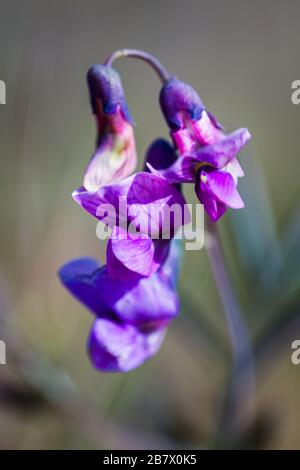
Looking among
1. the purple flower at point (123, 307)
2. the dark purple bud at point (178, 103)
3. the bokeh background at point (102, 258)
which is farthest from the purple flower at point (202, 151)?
the bokeh background at point (102, 258)

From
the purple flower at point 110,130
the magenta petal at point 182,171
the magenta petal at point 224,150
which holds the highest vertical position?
the purple flower at point 110,130

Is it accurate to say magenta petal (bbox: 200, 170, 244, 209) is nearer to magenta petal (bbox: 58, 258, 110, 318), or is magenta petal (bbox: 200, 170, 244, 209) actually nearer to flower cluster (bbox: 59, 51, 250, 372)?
flower cluster (bbox: 59, 51, 250, 372)

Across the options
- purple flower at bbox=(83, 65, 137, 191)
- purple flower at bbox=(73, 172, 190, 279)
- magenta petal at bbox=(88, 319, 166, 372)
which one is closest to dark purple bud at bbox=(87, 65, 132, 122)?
purple flower at bbox=(83, 65, 137, 191)

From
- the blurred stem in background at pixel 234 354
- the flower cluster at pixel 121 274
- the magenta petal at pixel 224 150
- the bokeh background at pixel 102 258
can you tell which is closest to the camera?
the magenta petal at pixel 224 150

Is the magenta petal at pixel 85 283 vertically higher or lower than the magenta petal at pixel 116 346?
higher

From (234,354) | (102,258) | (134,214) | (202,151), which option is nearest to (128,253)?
(134,214)

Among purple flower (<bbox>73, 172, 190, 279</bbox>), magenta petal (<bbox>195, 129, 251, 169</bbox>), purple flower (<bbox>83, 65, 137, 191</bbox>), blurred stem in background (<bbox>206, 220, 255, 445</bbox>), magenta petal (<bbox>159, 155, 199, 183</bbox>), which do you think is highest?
purple flower (<bbox>83, 65, 137, 191</bbox>)

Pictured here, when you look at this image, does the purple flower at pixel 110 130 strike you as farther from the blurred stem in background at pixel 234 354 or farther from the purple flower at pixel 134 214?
the blurred stem in background at pixel 234 354
